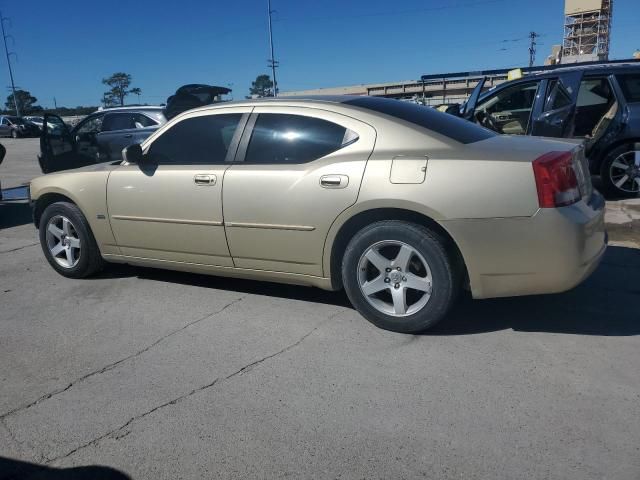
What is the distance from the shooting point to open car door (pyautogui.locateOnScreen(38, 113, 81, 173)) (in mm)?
8273

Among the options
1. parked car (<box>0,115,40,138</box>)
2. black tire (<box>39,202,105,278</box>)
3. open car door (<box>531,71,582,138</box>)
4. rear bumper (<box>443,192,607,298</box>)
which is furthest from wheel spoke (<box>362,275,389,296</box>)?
parked car (<box>0,115,40,138</box>)

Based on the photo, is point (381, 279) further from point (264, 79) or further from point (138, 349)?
point (264, 79)

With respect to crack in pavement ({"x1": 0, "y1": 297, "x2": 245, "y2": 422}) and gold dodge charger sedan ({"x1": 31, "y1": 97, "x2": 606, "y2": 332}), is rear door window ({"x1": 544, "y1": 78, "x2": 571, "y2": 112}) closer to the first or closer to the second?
gold dodge charger sedan ({"x1": 31, "y1": 97, "x2": 606, "y2": 332})

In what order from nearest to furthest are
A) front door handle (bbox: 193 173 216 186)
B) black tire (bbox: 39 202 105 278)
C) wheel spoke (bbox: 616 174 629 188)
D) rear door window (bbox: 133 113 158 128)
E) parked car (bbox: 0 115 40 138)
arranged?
front door handle (bbox: 193 173 216 186)
black tire (bbox: 39 202 105 278)
wheel spoke (bbox: 616 174 629 188)
rear door window (bbox: 133 113 158 128)
parked car (bbox: 0 115 40 138)

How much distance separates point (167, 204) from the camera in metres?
4.20

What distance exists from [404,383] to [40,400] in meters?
1.98

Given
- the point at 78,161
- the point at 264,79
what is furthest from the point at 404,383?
the point at 264,79

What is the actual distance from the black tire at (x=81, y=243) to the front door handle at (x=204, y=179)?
1.35m

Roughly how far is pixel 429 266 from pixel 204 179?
1.80 meters

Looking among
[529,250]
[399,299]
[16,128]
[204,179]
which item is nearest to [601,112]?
[529,250]

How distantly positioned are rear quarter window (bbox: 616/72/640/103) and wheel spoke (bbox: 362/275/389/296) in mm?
5561

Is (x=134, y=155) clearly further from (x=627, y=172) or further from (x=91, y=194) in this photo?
(x=627, y=172)

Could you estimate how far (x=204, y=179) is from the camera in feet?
13.2

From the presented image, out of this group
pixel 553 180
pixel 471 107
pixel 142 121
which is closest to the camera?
pixel 553 180
